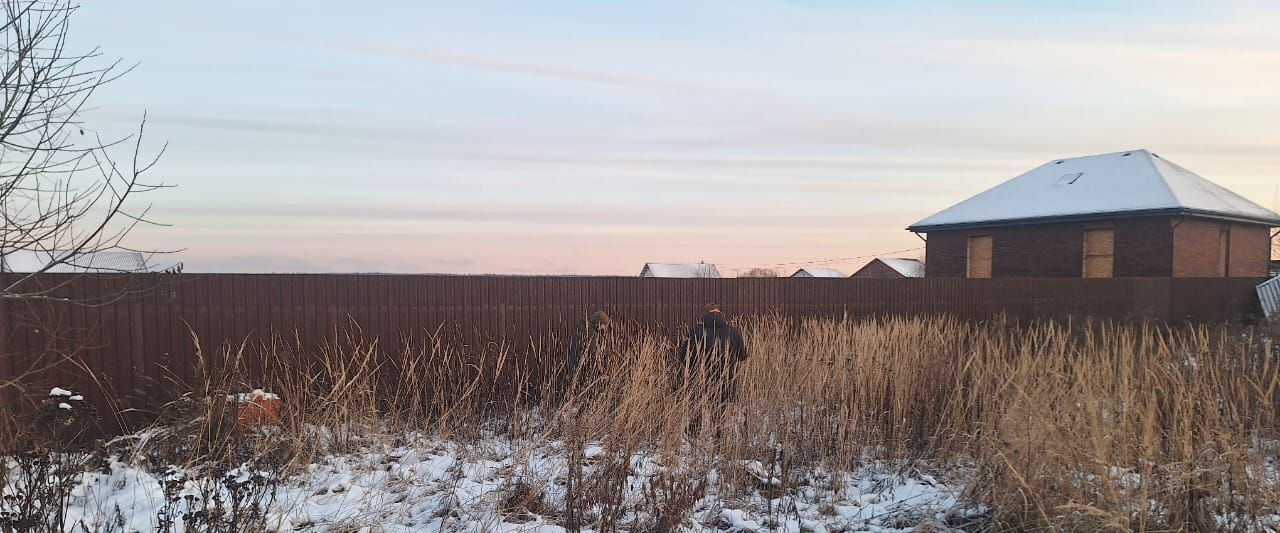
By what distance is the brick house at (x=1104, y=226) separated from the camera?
17172 mm

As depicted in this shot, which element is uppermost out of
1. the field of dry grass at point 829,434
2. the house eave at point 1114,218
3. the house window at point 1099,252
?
the house eave at point 1114,218

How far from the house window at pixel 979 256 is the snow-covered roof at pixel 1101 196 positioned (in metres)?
0.72

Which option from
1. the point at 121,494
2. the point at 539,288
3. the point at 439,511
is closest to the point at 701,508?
the point at 439,511

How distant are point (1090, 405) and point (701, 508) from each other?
7.15ft

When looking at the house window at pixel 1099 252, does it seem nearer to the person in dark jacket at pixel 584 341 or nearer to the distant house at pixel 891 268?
the distant house at pixel 891 268

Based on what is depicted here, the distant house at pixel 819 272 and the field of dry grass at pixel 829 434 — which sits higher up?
the distant house at pixel 819 272

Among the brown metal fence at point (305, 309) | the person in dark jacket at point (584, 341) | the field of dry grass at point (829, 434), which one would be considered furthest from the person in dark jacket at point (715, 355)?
the brown metal fence at point (305, 309)

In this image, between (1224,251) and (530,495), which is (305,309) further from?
(1224,251)

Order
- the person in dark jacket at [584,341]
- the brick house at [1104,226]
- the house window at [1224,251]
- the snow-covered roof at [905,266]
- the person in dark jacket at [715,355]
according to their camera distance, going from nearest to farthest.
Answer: the person in dark jacket at [715,355]
the person in dark jacket at [584,341]
the brick house at [1104,226]
the house window at [1224,251]
the snow-covered roof at [905,266]

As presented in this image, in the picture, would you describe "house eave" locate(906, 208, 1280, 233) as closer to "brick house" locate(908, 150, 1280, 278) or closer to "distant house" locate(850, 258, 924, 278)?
"brick house" locate(908, 150, 1280, 278)

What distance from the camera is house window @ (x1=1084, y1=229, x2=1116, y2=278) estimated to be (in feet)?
58.4

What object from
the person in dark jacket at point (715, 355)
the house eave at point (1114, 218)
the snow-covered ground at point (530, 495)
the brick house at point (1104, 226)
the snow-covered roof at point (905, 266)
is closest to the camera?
the snow-covered ground at point (530, 495)

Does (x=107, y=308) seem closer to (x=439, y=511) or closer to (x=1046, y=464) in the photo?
(x=439, y=511)

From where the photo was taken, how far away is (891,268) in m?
34.9
